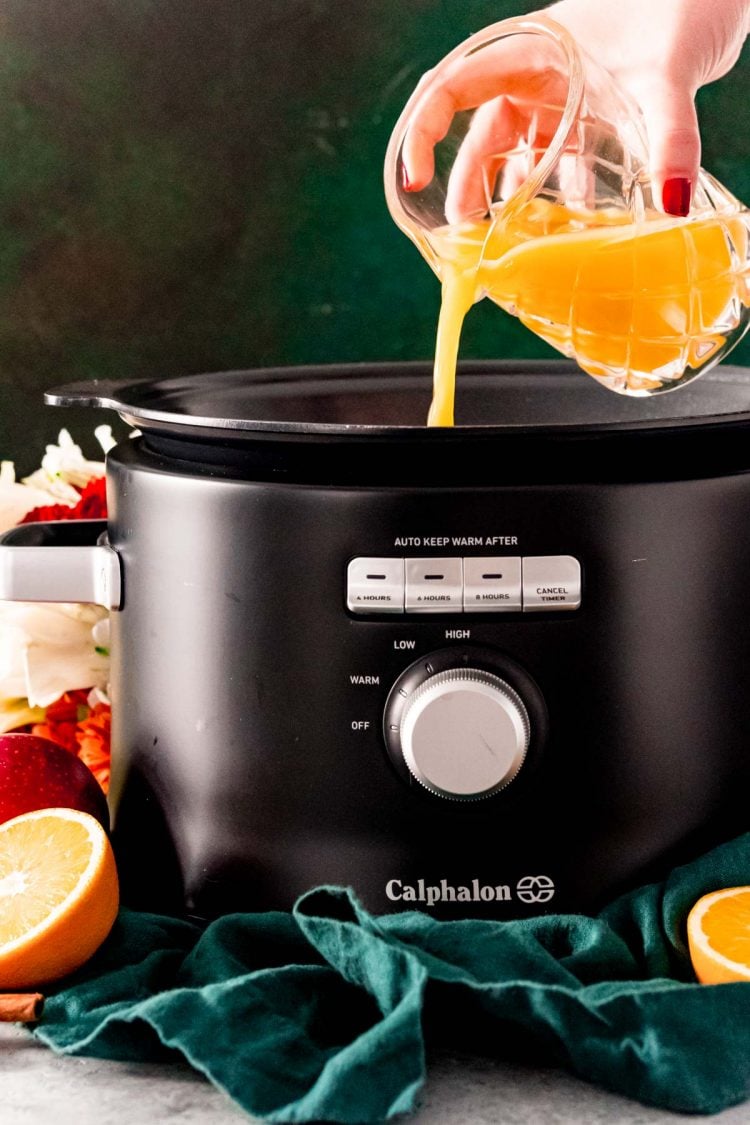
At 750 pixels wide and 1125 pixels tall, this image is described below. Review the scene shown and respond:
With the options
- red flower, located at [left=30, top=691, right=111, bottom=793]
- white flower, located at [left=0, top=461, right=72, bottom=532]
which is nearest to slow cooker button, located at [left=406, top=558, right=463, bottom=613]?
red flower, located at [left=30, top=691, right=111, bottom=793]

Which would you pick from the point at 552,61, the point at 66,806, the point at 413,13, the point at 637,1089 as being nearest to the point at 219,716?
the point at 66,806

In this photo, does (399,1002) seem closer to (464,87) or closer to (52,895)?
(52,895)

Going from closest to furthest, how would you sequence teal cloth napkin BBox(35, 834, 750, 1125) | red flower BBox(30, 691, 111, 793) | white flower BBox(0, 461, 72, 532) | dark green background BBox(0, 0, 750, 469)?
1. teal cloth napkin BBox(35, 834, 750, 1125)
2. red flower BBox(30, 691, 111, 793)
3. white flower BBox(0, 461, 72, 532)
4. dark green background BBox(0, 0, 750, 469)

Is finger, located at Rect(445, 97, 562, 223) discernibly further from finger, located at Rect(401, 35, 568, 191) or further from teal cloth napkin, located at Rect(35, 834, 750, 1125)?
teal cloth napkin, located at Rect(35, 834, 750, 1125)

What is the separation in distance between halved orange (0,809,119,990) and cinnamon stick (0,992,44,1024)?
0.02m

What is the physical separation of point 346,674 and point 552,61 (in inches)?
19.7

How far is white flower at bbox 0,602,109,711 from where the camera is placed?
4.24 ft

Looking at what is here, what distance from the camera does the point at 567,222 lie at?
1014 mm

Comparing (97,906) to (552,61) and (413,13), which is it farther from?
(413,13)

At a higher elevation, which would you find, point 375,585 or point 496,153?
point 496,153

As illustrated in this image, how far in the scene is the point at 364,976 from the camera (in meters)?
0.87

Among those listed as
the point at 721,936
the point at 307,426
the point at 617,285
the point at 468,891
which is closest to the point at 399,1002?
the point at 468,891

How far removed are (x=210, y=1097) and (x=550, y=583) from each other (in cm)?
36

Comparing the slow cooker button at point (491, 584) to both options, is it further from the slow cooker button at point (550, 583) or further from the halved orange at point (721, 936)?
the halved orange at point (721, 936)
